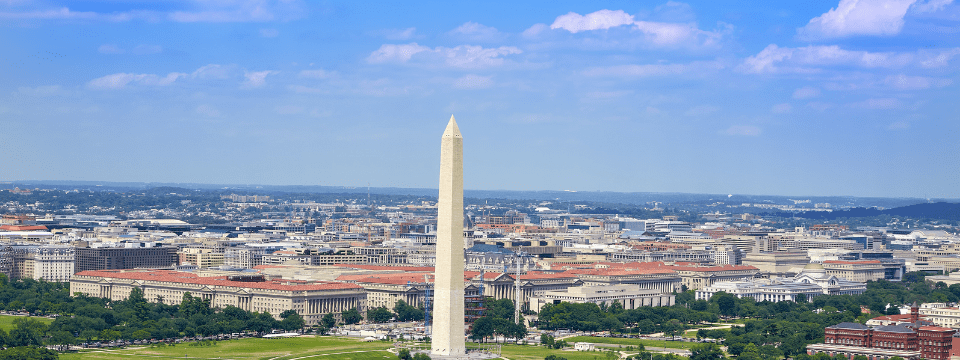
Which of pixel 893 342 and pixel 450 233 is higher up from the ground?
pixel 450 233

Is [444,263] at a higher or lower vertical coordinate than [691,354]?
higher

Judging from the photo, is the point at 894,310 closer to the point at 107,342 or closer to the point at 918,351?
the point at 918,351

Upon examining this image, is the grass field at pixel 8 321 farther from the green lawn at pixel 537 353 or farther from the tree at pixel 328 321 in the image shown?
the green lawn at pixel 537 353

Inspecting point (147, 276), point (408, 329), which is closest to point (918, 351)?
point (408, 329)

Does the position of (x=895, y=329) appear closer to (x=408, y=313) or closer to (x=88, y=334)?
(x=408, y=313)

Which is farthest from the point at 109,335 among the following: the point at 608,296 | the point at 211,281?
the point at 608,296

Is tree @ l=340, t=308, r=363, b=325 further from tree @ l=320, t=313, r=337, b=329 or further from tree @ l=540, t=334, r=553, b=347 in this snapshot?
tree @ l=540, t=334, r=553, b=347

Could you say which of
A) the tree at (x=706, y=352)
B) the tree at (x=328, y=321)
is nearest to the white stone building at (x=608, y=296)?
the tree at (x=328, y=321)
